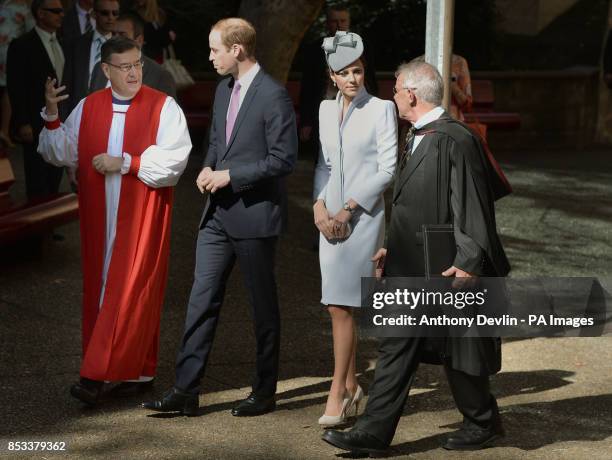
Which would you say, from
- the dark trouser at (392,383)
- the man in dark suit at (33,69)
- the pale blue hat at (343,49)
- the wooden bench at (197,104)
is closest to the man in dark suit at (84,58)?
the man in dark suit at (33,69)

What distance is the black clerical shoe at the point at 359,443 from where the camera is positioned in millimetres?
5840

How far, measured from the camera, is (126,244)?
6.68m

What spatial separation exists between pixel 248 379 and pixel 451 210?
198 centimetres

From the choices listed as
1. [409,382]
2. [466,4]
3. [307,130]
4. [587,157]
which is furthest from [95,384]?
[466,4]

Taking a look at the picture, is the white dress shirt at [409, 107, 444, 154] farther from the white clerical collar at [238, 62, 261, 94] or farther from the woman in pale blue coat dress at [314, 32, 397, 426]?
the white clerical collar at [238, 62, 261, 94]

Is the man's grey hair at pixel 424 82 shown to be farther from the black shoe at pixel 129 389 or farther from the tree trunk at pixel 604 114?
the tree trunk at pixel 604 114

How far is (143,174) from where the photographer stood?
21.7ft

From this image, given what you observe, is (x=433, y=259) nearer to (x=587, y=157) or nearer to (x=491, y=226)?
(x=491, y=226)

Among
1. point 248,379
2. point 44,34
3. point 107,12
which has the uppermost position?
point 107,12

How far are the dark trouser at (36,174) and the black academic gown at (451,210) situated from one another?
5.03 m

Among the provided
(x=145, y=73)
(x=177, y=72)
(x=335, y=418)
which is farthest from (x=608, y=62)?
(x=335, y=418)

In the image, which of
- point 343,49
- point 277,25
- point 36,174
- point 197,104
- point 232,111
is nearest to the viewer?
point 343,49

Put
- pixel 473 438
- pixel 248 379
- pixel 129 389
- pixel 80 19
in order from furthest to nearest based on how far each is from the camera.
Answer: pixel 80 19, pixel 248 379, pixel 129 389, pixel 473 438

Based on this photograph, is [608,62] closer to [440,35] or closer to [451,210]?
[440,35]
